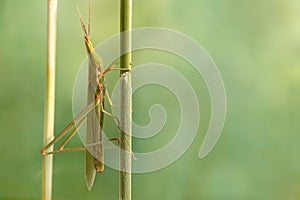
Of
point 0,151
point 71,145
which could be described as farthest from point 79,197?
point 0,151

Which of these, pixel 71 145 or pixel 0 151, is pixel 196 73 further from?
pixel 0 151

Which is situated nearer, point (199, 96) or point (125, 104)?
point (125, 104)

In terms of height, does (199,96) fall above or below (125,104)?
above

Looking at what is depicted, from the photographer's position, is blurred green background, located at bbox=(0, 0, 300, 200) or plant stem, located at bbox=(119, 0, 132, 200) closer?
plant stem, located at bbox=(119, 0, 132, 200)
